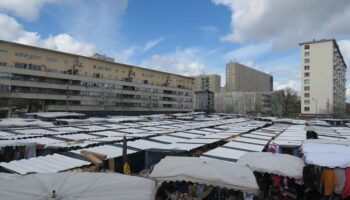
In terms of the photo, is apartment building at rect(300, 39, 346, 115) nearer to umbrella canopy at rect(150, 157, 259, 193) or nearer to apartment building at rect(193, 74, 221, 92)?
umbrella canopy at rect(150, 157, 259, 193)

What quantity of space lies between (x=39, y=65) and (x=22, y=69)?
4.30 meters

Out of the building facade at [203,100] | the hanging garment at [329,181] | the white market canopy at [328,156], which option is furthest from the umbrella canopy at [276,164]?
the building facade at [203,100]

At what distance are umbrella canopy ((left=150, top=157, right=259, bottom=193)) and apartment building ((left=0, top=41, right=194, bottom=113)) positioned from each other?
48441mm

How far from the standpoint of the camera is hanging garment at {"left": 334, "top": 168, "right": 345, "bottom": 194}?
8.14 metres

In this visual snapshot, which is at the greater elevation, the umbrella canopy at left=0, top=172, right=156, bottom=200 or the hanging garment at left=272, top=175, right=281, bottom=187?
the umbrella canopy at left=0, top=172, right=156, bottom=200

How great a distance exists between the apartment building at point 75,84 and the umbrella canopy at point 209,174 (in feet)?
159

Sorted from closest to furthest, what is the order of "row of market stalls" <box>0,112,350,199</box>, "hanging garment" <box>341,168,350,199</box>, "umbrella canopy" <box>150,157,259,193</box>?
"umbrella canopy" <box>150,157,259,193</box>, "row of market stalls" <box>0,112,350,199</box>, "hanging garment" <box>341,168,350,199</box>

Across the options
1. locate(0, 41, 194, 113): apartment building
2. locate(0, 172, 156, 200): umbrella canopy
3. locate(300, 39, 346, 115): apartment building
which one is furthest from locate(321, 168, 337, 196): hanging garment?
locate(300, 39, 346, 115): apartment building

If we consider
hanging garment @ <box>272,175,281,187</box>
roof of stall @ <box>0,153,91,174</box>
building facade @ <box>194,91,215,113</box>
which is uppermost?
building facade @ <box>194,91,215,113</box>

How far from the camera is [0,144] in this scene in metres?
14.5

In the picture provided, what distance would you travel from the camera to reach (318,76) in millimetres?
82250

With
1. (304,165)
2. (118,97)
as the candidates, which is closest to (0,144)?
(304,165)

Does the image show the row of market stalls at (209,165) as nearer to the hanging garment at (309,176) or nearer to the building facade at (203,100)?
the hanging garment at (309,176)

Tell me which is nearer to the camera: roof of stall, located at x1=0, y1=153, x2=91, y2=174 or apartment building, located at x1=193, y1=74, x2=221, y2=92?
roof of stall, located at x1=0, y1=153, x2=91, y2=174
